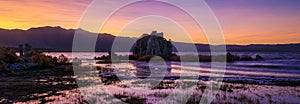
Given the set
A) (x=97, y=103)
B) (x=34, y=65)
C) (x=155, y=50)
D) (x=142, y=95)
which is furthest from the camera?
(x=155, y=50)

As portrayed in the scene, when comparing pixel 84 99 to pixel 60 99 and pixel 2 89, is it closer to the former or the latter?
pixel 60 99

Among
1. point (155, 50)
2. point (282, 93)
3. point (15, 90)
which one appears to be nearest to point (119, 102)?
point (15, 90)

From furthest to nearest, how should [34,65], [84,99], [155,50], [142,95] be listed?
[155,50], [34,65], [142,95], [84,99]

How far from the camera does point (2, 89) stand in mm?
22094

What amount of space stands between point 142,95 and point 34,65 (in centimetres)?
2950

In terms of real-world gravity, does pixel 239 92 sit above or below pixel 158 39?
below

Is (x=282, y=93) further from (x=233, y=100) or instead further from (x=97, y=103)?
(x=97, y=103)

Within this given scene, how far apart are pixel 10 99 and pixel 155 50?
76.4 m

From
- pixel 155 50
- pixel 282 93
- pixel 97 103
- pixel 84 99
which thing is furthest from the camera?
pixel 155 50

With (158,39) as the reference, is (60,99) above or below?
below

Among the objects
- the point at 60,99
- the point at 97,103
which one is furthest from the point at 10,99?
the point at 97,103

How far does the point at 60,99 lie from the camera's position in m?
18.0

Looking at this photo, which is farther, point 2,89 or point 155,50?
point 155,50

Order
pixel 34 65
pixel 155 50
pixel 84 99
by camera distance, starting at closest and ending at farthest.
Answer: pixel 84 99, pixel 34 65, pixel 155 50
